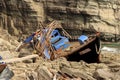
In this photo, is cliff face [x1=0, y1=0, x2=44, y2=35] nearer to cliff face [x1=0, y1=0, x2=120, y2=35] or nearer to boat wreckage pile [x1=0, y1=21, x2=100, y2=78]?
cliff face [x1=0, y1=0, x2=120, y2=35]

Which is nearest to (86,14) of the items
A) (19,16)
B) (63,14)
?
(63,14)

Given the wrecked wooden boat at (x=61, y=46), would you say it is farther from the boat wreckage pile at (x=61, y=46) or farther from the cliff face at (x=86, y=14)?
the cliff face at (x=86, y=14)

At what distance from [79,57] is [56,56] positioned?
1.67m

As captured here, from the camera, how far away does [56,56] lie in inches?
794

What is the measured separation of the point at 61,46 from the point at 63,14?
18678mm

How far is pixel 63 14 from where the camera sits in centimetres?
3984

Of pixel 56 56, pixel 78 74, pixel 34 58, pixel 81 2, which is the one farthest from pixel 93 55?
pixel 81 2

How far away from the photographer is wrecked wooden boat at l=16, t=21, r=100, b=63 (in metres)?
20.3

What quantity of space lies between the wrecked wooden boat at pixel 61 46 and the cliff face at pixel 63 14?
669 inches

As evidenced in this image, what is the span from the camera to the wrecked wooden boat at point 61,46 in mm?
20281

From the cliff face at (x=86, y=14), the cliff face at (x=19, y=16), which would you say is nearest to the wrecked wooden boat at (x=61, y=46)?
the cliff face at (x=86, y=14)

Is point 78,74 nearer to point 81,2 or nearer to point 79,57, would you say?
point 79,57

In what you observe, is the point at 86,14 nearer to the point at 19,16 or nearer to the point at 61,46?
the point at 19,16

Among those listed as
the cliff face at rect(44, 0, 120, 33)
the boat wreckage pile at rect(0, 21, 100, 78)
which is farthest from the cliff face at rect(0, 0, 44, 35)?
the boat wreckage pile at rect(0, 21, 100, 78)
